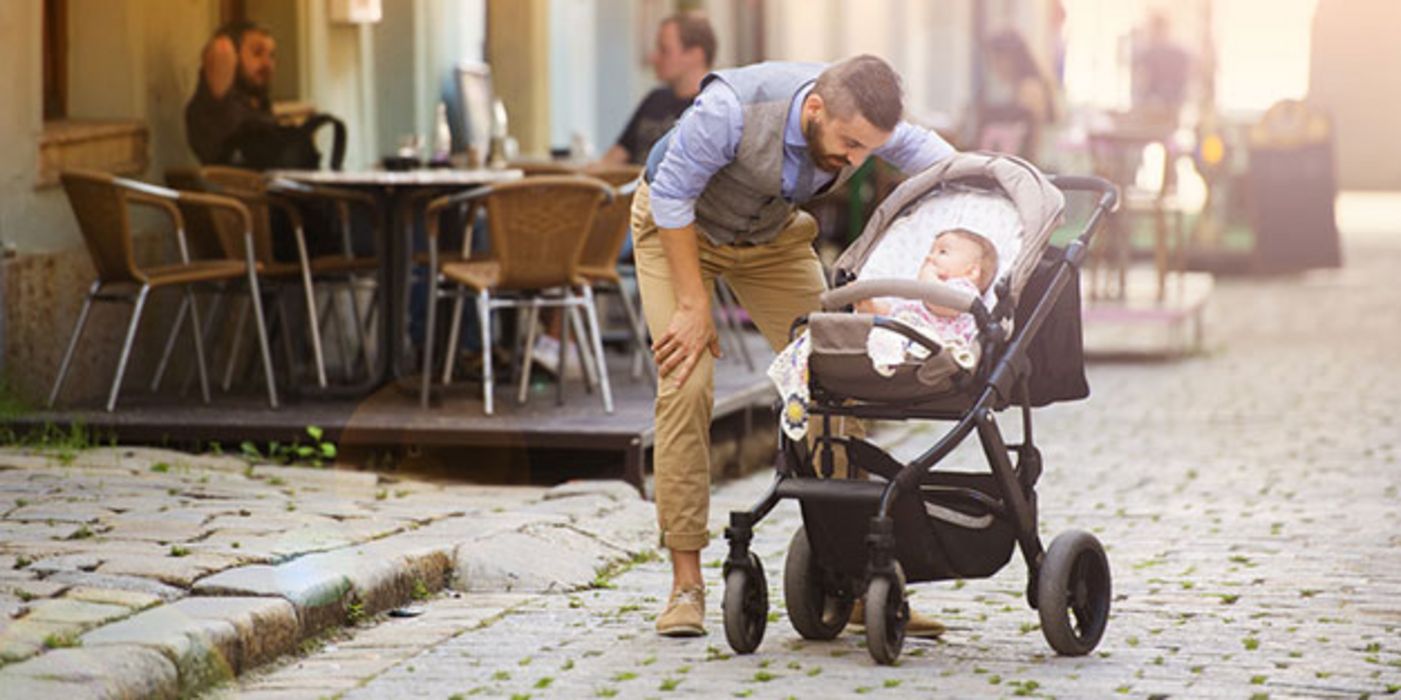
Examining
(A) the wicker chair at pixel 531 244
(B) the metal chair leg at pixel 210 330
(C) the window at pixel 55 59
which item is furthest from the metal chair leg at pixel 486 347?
(C) the window at pixel 55 59

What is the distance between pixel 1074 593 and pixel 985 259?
0.83 metres

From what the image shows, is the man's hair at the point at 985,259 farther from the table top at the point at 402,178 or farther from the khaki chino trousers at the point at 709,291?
the table top at the point at 402,178

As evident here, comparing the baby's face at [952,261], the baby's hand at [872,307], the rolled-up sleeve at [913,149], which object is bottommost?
the baby's hand at [872,307]

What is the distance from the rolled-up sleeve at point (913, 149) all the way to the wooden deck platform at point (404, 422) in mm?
3183

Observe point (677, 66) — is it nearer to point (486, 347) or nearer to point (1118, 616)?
point (486, 347)

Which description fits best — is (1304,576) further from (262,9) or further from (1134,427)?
(262,9)

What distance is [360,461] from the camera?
35.2 feet

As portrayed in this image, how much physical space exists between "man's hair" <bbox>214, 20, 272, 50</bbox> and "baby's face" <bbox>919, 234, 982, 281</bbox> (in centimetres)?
634

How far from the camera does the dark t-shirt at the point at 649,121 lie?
44.0 feet

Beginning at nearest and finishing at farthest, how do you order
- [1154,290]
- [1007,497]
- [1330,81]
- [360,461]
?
[1007,497] → [360,461] → [1154,290] → [1330,81]

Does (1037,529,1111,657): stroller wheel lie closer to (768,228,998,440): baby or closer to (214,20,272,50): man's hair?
(768,228,998,440): baby

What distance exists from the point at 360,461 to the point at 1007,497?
14.6 ft

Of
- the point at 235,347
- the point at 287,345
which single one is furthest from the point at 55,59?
the point at 287,345

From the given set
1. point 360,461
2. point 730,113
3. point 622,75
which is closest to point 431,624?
point 730,113
